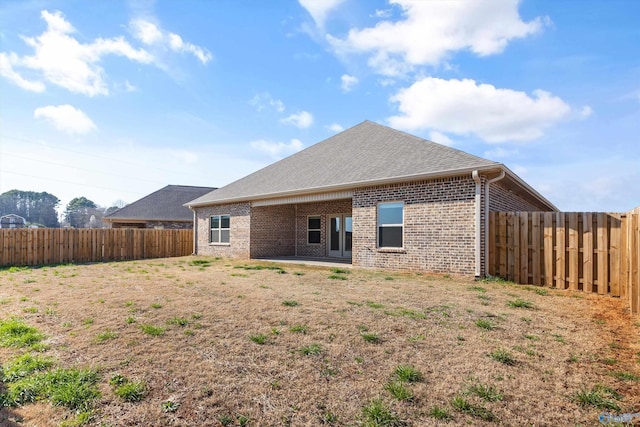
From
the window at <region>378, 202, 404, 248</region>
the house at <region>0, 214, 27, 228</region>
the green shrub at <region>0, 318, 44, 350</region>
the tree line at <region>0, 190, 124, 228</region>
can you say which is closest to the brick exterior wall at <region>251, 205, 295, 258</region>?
the window at <region>378, 202, 404, 248</region>

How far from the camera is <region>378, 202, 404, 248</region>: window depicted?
11.5 meters

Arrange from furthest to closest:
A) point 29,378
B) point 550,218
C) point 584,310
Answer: point 550,218, point 584,310, point 29,378

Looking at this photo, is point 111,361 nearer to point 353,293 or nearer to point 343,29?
point 353,293

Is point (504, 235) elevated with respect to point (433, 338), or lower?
elevated

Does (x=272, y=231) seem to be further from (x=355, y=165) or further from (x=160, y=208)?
(x=160, y=208)

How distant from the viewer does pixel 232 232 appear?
17.7 m

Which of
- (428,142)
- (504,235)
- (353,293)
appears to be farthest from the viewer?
(428,142)

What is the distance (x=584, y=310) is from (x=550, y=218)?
119 inches

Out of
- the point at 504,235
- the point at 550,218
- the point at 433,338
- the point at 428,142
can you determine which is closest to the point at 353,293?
the point at 433,338

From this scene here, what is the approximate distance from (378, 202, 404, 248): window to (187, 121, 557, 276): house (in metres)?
0.03

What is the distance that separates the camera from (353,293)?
7.55 m

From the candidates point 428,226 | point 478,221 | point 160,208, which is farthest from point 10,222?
point 478,221

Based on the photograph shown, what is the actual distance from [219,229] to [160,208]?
451 inches

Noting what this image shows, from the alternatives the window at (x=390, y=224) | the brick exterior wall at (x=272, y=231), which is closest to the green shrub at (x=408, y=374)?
the window at (x=390, y=224)
